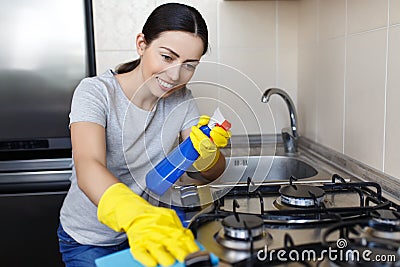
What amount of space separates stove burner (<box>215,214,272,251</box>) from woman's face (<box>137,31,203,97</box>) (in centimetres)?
37

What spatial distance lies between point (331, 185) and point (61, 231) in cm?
64

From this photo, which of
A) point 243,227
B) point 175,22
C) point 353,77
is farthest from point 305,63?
point 243,227

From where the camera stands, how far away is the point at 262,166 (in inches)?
47.4

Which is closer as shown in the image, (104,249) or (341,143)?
(104,249)

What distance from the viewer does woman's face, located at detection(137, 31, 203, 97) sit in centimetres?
100

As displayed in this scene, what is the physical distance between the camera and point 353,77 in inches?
48.5

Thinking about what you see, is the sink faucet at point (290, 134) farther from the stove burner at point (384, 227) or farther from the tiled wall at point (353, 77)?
the stove burner at point (384, 227)

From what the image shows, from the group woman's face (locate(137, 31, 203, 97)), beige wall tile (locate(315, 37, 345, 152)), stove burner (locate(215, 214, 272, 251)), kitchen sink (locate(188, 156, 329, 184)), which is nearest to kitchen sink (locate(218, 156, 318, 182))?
kitchen sink (locate(188, 156, 329, 184))

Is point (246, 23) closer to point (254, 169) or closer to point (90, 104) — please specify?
point (254, 169)

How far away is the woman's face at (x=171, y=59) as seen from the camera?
997mm

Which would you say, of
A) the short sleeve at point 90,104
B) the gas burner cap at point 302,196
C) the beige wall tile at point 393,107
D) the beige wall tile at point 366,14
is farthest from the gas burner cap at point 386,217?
the short sleeve at point 90,104

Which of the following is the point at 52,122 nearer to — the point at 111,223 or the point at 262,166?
the point at 262,166

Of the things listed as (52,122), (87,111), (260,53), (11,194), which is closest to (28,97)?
(52,122)

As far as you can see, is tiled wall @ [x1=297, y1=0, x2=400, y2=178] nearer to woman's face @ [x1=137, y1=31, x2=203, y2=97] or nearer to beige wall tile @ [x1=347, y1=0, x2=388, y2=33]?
beige wall tile @ [x1=347, y1=0, x2=388, y2=33]
